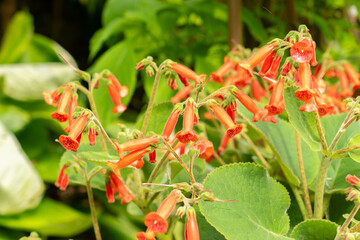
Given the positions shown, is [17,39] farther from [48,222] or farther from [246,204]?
[246,204]

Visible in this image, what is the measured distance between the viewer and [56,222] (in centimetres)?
177

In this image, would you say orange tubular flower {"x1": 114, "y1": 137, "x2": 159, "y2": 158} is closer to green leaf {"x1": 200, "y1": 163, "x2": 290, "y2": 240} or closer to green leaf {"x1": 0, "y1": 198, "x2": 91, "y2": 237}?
green leaf {"x1": 200, "y1": 163, "x2": 290, "y2": 240}

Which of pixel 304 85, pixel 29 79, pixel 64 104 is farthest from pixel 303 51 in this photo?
pixel 29 79

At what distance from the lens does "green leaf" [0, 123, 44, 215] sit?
5.45 feet

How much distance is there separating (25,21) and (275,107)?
2.53 meters

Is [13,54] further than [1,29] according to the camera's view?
No

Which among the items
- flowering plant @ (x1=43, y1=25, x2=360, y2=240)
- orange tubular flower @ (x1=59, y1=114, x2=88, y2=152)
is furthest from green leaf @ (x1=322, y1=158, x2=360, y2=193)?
orange tubular flower @ (x1=59, y1=114, x2=88, y2=152)

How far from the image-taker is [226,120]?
0.41m

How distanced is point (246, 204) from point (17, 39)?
8.31 ft

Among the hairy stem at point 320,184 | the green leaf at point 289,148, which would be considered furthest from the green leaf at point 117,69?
the hairy stem at point 320,184

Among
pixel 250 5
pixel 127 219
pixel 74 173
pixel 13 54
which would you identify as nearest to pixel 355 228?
pixel 74 173

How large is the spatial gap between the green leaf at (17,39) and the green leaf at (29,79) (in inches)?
15.2

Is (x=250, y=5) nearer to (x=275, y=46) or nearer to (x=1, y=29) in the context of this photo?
(x=275, y=46)

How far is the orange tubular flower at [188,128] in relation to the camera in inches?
14.7
